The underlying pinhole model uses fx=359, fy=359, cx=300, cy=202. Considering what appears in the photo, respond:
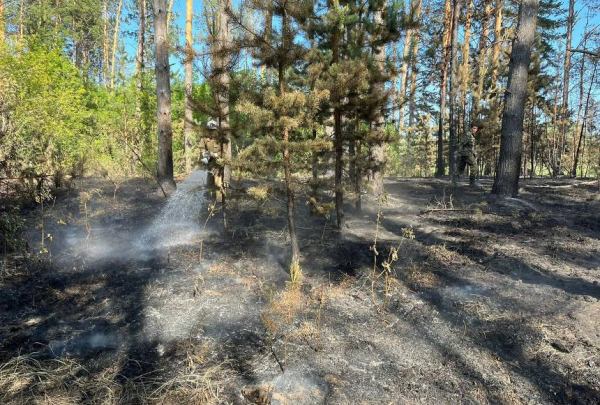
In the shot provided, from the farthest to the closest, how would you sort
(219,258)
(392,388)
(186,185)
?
(186,185), (219,258), (392,388)

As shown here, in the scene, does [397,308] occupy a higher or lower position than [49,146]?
lower

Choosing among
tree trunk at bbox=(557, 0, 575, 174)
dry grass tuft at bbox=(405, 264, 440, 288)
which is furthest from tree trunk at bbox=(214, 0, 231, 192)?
tree trunk at bbox=(557, 0, 575, 174)

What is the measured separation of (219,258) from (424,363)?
3797mm

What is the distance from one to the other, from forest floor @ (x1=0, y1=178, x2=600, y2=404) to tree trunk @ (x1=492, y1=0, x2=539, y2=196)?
1852 mm

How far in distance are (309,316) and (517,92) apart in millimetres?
7974

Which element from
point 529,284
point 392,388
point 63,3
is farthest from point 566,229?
point 63,3

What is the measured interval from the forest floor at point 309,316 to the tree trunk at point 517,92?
6.08 feet

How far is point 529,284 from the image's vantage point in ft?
15.8

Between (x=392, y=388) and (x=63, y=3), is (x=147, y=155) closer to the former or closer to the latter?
(x=392, y=388)

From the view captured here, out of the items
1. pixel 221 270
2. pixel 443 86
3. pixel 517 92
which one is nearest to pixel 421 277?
pixel 221 270

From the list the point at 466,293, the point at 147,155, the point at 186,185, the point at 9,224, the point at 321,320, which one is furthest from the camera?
the point at 147,155

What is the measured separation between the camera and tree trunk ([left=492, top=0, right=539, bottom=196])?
28.7 feet

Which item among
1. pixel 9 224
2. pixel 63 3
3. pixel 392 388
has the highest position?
pixel 63 3

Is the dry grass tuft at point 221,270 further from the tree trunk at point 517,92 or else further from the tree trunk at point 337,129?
the tree trunk at point 517,92
